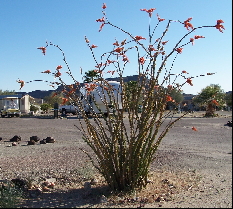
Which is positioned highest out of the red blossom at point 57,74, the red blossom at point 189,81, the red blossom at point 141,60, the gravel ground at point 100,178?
the red blossom at point 141,60

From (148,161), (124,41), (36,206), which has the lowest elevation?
(36,206)

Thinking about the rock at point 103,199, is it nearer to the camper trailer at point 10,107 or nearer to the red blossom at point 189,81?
the red blossom at point 189,81

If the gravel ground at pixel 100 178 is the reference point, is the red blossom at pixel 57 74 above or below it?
above

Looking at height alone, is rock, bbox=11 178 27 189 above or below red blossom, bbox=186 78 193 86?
below

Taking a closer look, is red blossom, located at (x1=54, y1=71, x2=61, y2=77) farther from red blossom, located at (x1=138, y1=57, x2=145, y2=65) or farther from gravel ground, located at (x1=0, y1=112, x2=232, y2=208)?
gravel ground, located at (x1=0, y1=112, x2=232, y2=208)

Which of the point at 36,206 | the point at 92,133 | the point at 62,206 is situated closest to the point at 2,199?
the point at 36,206

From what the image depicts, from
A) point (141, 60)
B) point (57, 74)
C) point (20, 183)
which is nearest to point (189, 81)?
point (141, 60)

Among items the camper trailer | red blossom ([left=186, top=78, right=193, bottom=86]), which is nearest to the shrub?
red blossom ([left=186, top=78, right=193, bottom=86])

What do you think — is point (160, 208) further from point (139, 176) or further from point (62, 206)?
point (62, 206)

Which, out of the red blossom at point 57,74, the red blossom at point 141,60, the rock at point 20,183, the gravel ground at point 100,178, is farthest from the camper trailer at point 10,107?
the red blossom at point 141,60

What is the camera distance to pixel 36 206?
14.1 ft

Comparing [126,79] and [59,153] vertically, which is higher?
[126,79]

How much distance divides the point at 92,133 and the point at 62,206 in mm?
985

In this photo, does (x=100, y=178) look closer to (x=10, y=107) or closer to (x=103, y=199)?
(x=103, y=199)
